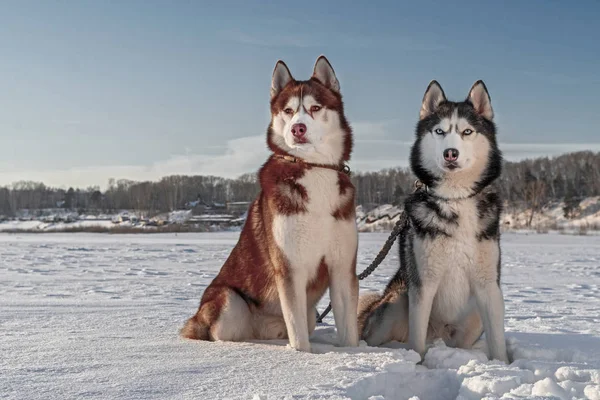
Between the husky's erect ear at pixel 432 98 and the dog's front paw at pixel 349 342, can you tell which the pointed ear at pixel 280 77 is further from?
the dog's front paw at pixel 349 342

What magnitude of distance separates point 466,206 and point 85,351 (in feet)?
9.97

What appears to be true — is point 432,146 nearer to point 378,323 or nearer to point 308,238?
point 308,238

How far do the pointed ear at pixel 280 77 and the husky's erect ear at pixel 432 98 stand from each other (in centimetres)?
113

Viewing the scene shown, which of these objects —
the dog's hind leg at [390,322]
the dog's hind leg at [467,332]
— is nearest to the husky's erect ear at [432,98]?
the dog's hind leg at [390,322]

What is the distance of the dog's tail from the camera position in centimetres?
439

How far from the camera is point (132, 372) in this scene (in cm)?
330

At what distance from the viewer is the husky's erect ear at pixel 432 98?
4.32 m

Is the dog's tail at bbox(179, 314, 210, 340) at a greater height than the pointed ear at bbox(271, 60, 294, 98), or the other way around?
the pointed ear at bbox(271, 60, 294, 98)

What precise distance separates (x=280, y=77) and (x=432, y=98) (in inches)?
50.2

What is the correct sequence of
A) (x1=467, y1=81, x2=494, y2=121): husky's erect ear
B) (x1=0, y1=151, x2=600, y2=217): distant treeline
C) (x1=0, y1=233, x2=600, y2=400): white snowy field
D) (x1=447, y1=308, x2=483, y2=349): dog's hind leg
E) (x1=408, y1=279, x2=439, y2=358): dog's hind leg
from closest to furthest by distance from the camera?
(x1=0, y1=233, x2=600, y2=400): white snowy field
(x1=408, y1=279, x2=439, y2=358): dog's hind leg
(x1=467, y1=81, x2=494, y2=121): husky's erect ear
(x1=447, y1=308, x2=483, y2=349): dog's hind leg
(x1=0, y1=151, x2=600, y2=217): distant treeline

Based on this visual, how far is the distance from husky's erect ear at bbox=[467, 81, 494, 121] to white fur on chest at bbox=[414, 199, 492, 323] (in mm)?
735

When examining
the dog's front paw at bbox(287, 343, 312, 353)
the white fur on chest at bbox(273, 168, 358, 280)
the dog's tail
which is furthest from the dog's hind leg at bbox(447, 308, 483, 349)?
the dog's tail

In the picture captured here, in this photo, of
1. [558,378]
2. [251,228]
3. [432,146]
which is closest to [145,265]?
[251,228]

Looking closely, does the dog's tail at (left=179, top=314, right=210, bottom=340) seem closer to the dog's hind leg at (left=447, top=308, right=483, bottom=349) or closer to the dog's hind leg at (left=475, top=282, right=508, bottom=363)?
the dog's hind leg at (left=447, top=308, right=483, bottom=349)
